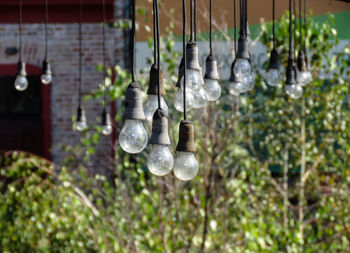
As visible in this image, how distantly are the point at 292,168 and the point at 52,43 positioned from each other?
3.16 metres

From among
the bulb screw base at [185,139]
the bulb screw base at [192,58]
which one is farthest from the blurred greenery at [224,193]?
the bulb screw base at [185,139]

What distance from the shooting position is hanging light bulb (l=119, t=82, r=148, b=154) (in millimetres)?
1713

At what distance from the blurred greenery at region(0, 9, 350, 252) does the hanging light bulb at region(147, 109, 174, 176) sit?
2.64 m

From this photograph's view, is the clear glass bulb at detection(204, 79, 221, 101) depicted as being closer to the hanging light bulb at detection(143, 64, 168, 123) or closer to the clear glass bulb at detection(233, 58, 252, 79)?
the clear glass bulb at detection(233, 58, 252, 79)

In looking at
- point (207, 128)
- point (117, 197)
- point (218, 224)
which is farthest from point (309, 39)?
point (117, 197)

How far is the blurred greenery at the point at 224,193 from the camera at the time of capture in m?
4.52

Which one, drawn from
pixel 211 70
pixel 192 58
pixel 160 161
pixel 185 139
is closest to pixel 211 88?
pixel 211 70

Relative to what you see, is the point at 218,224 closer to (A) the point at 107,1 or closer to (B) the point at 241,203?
(B) the point at 241,203

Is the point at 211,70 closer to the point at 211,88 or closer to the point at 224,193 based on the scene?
the point at 211,88

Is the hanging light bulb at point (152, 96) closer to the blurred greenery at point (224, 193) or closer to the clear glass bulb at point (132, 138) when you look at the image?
the clear glass bulb at point (132, 138)

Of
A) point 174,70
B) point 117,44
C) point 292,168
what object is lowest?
point 292,168

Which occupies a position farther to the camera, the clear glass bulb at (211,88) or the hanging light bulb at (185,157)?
the clear glass bulb at (211,88)

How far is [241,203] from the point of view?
16.2ft

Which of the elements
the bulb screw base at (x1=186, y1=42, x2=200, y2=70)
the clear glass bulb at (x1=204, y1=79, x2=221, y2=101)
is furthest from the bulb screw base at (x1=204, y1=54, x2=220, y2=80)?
the bulb screw base at (x1=186, y1=42, x2=200, y2=70)
